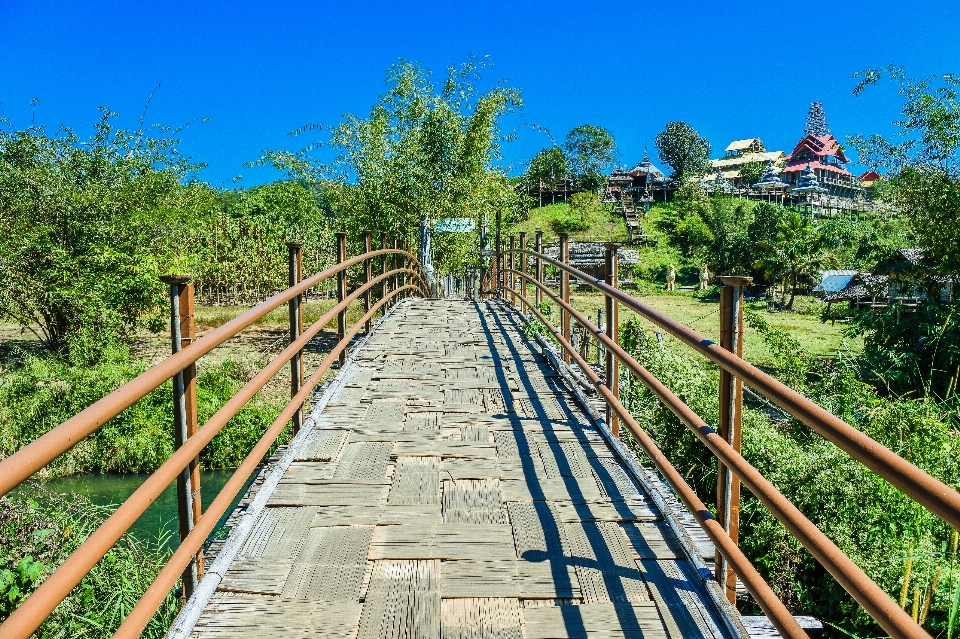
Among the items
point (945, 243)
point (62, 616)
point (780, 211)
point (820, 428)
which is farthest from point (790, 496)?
point (780, 211)

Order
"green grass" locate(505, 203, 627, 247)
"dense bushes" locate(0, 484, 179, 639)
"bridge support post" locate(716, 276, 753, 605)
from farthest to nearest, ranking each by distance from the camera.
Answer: "green grass" locate(505, 203, 627, 247) < "dense bushes" locate(0, 484, 179, 639) < "bridge support post" locate(716, 276, 753, 605)

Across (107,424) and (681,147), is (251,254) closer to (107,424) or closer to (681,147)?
(107,424)

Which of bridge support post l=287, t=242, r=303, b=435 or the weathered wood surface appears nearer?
the weathered wood surface

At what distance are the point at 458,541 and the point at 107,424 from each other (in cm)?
911

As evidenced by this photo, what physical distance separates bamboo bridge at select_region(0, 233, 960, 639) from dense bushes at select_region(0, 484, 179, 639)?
145 cm

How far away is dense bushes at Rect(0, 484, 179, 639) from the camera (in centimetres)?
386

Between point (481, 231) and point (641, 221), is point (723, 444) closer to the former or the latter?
point (481, 231)

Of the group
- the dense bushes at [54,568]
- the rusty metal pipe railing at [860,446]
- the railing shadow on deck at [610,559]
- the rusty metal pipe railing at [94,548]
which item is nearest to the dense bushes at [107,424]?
the dense bushes at [54,568]

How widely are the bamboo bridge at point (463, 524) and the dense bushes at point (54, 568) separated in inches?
56.9

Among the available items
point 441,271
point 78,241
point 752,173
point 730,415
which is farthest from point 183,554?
point 752,173

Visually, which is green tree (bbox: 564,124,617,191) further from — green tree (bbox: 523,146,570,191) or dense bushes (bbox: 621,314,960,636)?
dense bushes (bbox: 621,314,960,636)

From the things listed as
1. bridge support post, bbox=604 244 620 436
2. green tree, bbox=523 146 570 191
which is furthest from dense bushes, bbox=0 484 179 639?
green tree, bbox=523 146 570 191

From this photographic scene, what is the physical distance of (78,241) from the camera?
40.3ft

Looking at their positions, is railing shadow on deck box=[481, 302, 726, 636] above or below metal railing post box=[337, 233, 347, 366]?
below
